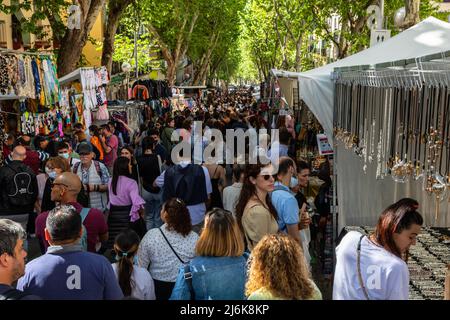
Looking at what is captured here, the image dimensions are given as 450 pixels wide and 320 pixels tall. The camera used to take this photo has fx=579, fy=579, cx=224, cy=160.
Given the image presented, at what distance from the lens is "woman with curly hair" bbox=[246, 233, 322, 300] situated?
326 centimetres

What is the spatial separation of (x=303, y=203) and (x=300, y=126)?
7.89m

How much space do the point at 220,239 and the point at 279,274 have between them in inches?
31.4

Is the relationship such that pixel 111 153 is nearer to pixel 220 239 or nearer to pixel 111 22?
pixel 111 22

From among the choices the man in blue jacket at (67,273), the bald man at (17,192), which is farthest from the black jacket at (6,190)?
the man in blue jacket at (67,273)

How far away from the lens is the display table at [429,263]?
478 centimetres

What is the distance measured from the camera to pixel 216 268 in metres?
3.92

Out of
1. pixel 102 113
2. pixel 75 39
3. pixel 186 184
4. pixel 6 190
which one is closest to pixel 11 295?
pixel 186 184

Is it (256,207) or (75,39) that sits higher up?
(75,39)

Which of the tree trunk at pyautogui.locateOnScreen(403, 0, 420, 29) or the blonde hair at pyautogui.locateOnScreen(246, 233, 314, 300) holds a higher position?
the tree trunk at pyautogui.locateOnScreen(403, 0, 420, 29)

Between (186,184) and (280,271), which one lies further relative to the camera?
(186,184)

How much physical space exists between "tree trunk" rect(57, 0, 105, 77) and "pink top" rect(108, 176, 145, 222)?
7.70 m

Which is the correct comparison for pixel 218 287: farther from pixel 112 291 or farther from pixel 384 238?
pixel 384 238

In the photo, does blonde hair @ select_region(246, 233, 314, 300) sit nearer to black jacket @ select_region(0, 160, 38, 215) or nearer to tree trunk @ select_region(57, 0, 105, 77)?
black jacket @ select_region(0, 160, 38, 215)

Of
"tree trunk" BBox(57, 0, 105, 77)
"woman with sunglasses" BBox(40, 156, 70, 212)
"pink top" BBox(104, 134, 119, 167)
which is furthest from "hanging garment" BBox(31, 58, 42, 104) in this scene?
"tree trunk" BBox(57, 0, 105, 77)
